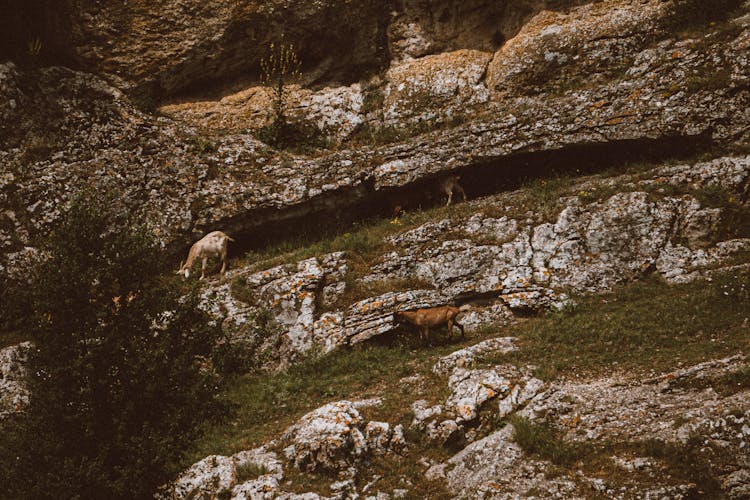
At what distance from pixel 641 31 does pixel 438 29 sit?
8131 millimetres

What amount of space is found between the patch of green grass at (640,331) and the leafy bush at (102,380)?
739 centimetres

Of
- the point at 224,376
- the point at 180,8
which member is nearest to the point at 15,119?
the point at 180,8

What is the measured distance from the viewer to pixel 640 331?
43.0ft

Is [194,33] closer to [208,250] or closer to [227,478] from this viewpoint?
[208,250]

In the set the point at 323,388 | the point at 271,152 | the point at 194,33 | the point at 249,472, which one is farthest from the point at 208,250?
the point at 194,33

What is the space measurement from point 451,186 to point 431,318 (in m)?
6.45

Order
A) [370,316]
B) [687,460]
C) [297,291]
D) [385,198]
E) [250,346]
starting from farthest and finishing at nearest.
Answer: [385,198]
[297,291]
[250,346]
[370,316]
[687,460]

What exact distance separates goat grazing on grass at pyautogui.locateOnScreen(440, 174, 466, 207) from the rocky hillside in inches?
11.7

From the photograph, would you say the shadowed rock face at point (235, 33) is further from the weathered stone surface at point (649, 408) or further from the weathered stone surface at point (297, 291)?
the weathered stone surface at point (649, 408)

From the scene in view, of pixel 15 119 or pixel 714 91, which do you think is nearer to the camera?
pixel 714 91

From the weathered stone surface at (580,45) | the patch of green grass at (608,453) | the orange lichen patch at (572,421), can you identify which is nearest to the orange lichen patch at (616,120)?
the weathered stone surface at (580,45)

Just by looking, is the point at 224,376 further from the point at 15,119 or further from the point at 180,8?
the point at 180,8

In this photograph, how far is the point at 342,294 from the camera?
17.0 m

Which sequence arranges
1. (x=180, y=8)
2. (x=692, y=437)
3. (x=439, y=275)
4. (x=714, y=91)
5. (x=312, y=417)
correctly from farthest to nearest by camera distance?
(x=180, y=8), (x=714, y=91), (x=439, y=275), (x=312, y=417), (x=692, y=437)
